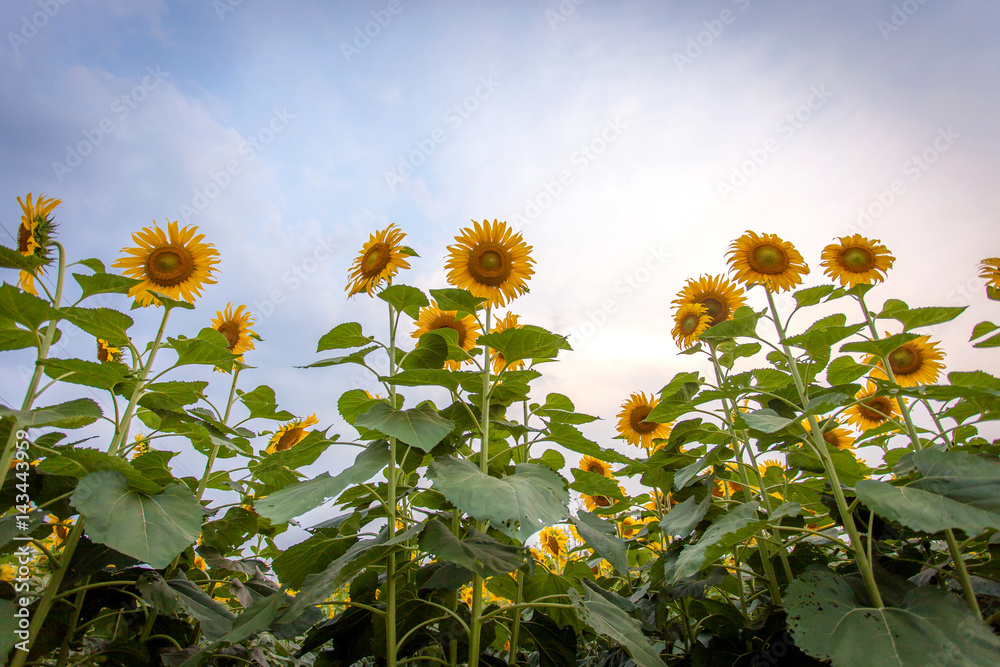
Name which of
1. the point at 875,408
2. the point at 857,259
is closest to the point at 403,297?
the point at 857,259

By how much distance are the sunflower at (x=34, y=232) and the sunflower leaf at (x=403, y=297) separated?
4.57 ft

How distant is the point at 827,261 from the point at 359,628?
122 inches

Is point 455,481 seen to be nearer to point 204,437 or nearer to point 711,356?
point 204,437

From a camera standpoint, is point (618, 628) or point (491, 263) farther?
point (491, 263)

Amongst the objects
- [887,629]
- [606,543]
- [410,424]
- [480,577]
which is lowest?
[887,629]

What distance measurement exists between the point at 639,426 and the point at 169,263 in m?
3.21

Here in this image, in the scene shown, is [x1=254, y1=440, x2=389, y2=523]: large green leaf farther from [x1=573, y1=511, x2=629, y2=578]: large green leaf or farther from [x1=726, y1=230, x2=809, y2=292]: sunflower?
[x1=726, y1=230, x2=809, y2=292]: sunflower

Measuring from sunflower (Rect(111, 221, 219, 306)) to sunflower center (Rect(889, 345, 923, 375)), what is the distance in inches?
157

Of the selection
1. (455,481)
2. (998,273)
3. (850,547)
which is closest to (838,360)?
(850,547)

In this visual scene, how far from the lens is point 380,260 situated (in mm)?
2395

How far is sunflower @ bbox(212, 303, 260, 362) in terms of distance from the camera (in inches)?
135

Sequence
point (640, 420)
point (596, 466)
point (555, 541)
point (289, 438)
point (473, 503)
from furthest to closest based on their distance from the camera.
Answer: point (555, 541) → point (596, 466) → point (640, 420) → point (289, 438) → point (473, 503)

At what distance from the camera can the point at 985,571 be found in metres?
2.00

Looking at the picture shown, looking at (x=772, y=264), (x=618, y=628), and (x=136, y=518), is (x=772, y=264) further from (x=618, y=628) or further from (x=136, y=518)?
(x=136, y=518)
